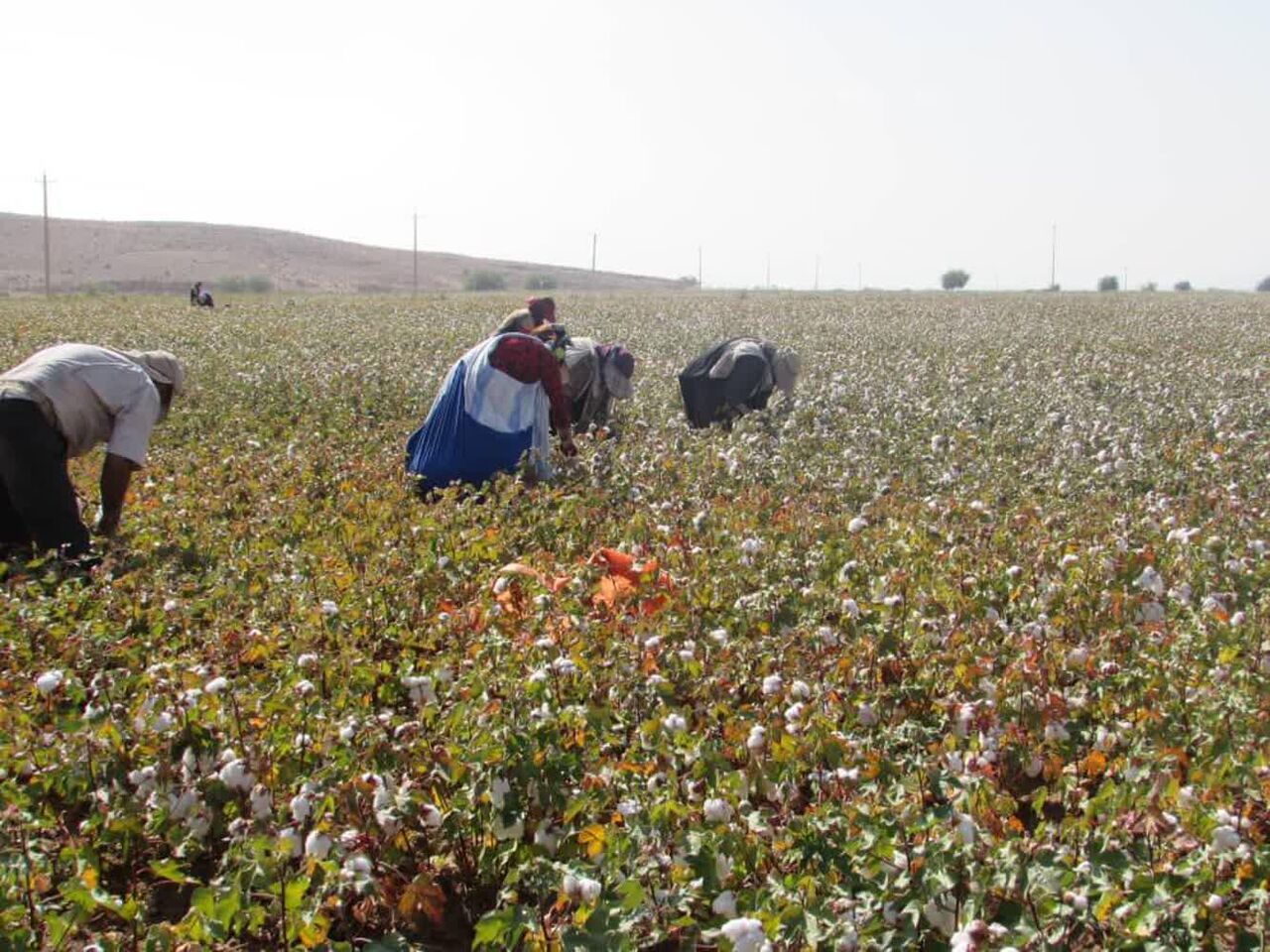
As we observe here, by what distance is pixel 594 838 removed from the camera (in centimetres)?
253

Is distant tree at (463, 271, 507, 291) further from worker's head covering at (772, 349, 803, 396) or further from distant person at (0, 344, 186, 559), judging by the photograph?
distant person at (0, 344, 186, 559)

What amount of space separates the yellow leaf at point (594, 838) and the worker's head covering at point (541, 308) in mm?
5434

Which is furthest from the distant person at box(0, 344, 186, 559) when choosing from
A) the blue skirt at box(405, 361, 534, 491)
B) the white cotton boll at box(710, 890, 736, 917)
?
the white cotton boll at box(710, 890, 736, 917)

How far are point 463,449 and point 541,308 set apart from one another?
1.34 meters

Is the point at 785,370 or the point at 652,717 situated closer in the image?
the point at 652,717

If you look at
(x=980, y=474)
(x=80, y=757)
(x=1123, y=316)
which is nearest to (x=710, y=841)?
(x=80, y=757)

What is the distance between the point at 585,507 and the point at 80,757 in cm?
→ 312

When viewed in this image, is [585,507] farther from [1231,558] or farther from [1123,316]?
[1123,316]

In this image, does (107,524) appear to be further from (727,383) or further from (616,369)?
(727,383)

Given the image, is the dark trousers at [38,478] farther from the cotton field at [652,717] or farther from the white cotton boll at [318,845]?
the white cotton boll at [318,845]

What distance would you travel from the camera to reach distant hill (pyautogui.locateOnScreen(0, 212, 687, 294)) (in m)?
76.1

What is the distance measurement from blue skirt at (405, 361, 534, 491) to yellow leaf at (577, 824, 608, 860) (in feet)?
14.0

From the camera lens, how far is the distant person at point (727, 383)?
9.30 m

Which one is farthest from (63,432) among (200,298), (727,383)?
(200,298)
